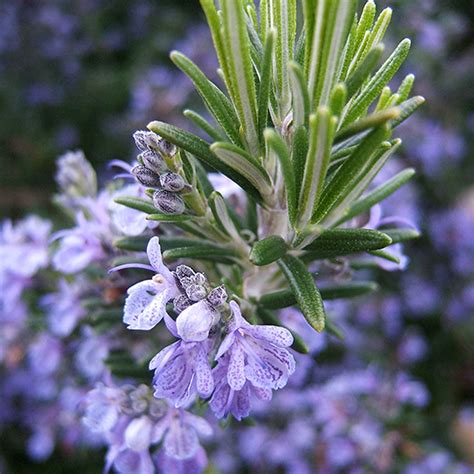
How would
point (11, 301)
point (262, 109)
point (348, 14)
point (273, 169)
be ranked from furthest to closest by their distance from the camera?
point (11, 301) → point (273, 169) → point (262, 109) → point (348, 14)

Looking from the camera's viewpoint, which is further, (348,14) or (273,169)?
(273,169)

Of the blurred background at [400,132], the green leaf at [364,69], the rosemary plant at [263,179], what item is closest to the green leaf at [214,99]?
the rosemary plant at [263,179]

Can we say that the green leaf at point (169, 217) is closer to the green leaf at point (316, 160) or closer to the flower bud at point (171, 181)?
the flower bud at point (171, 181)

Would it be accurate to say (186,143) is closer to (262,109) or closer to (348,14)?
(262,109)

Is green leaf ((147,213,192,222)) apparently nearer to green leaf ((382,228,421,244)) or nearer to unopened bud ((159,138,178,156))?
unopened bud ((159,138,178,156))

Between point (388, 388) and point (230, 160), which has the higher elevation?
point (230, 160)

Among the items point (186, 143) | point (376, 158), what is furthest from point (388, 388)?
point (186, 143)

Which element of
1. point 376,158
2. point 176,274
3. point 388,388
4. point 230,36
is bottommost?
point 388,388
